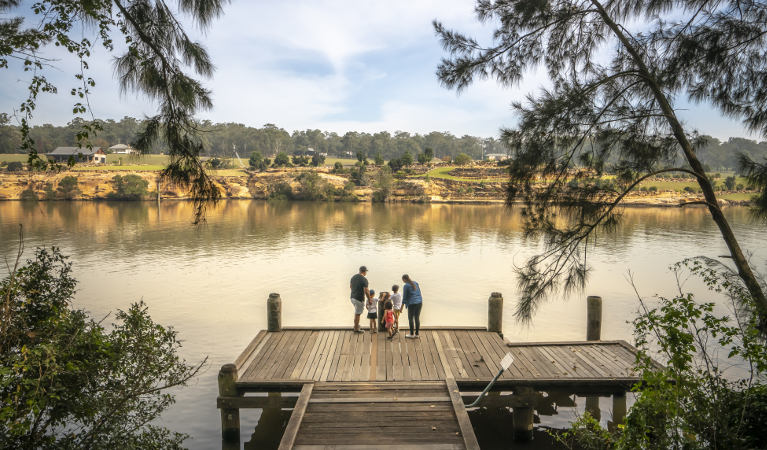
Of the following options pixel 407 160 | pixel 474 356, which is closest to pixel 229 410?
pixel 474 356

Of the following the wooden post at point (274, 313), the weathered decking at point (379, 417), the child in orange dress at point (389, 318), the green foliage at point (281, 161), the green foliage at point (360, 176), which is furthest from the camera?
the green foliage at point (281, 161)

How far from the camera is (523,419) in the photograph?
9711 mm

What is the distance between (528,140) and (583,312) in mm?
13931

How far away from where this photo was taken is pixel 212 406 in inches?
440

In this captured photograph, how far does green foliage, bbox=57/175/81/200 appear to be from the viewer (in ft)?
229

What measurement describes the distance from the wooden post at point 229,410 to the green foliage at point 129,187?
69688 millimetres

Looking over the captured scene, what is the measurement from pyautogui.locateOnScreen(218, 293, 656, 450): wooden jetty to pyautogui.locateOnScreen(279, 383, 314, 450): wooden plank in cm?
2

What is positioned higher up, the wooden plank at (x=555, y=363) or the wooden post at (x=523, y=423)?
the wooden plank at (x=555, y=363)

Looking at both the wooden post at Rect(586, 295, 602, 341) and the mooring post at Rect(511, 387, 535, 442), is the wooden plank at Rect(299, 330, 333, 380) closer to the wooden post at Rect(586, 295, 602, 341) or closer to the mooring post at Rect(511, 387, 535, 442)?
the mooring post at Rect(511, 387, 535, 442)

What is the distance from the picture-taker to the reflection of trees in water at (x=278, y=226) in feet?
113

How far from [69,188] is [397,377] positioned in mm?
75915

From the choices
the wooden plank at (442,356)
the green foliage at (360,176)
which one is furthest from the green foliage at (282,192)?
the wooden plank at (442,356)

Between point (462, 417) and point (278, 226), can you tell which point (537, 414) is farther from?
point (278, 226)

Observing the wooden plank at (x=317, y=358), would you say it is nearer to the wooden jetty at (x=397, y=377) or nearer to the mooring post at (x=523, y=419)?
the wooden jetty at (x=397, y=377)
